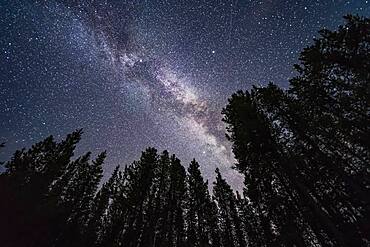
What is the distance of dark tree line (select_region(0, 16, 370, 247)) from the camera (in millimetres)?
12984

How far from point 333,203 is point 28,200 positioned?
27.4 meters

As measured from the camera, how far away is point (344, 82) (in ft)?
43.0

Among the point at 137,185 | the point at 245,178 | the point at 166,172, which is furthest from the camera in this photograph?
the point at 166,172

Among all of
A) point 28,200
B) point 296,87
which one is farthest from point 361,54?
point 28,200

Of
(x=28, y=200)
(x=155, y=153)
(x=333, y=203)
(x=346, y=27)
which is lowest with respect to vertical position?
(x=333, y=203)

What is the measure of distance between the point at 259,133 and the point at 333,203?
708 cm

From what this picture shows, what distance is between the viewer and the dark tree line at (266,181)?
1298 centimetres

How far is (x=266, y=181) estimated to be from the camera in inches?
700

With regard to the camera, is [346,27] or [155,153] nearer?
[346,27]

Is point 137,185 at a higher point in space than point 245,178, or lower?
higher

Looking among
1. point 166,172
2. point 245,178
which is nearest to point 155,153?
point 166,172

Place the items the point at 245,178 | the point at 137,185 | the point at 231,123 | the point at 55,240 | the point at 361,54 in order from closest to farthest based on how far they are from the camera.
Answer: the point at 361,54
the point at 231,123
the point at 245,178
the point at 55,240
the point at 137,185

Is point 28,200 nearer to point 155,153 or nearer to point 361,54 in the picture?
point 155,153

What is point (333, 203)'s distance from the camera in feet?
48.9
